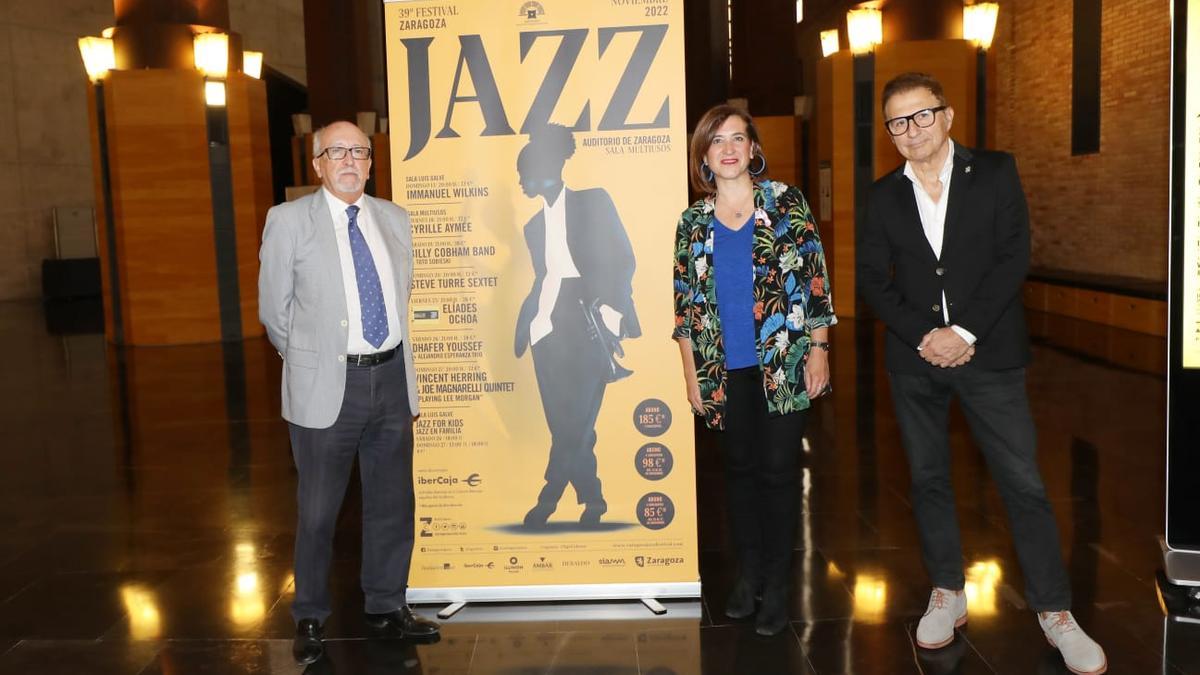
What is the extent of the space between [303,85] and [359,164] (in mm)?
23656

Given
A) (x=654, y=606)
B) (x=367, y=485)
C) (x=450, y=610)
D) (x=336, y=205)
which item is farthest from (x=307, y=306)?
(x=654, y=606)

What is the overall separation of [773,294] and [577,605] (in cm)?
138

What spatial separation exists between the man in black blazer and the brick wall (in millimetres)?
8087

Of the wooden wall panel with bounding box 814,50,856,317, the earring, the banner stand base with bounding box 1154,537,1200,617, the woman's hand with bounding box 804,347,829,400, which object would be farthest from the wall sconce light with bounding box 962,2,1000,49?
the woman's hand with bounding box 804,347,829,400

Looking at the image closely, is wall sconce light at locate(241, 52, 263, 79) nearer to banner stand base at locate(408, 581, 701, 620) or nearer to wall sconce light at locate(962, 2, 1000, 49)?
wall sconce light at locate(962, 2, 1000, 49)

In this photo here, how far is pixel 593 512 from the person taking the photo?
388 cm

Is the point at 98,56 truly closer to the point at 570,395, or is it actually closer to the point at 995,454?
the point at 570,395

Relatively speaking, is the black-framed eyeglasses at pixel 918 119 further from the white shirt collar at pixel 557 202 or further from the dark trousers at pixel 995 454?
the white shirt collar at pixel 557 202

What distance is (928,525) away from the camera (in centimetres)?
339

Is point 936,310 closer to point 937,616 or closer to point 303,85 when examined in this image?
point 937,616

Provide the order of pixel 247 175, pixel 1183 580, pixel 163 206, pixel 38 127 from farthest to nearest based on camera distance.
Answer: pixel 38 127 < pixel 247 175 < pixel 163 206 < pixel 1183 580

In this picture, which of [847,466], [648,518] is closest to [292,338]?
[648,518]

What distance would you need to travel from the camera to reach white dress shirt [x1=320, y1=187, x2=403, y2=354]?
343 cm

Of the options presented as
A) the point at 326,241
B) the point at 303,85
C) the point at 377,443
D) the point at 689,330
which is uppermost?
the point at 303,85
